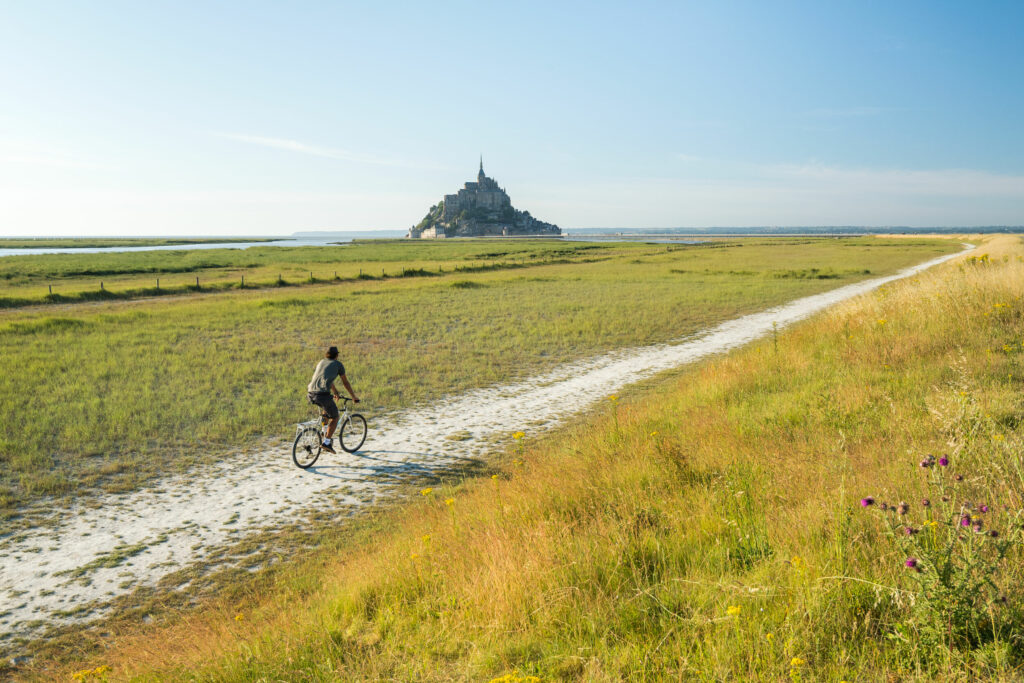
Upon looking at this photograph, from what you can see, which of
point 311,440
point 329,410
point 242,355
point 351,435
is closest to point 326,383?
point 329,410

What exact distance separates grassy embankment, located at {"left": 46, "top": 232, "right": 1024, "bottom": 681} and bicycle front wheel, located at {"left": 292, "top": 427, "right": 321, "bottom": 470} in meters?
3.29

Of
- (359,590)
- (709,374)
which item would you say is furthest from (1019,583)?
(709,374)

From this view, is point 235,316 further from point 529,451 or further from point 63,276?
point 63,276

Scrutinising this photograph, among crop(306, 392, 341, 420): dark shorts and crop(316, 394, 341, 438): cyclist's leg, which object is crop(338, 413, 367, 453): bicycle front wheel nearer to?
crop(316, 394, 341, 438): cyclist's leg

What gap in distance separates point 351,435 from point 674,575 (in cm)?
890

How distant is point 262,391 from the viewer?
16.1 metres

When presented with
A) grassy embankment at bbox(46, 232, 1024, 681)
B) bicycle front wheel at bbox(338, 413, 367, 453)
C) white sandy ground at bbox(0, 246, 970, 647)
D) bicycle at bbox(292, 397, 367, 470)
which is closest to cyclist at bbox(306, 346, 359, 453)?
bicycle at bbox(292, 397, 367, 470)

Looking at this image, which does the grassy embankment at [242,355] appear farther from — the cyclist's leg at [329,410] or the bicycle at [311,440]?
the cyclist's leg at [329,410]

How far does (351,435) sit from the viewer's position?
12078mm

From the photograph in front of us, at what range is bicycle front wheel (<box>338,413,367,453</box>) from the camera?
1156 centimetres

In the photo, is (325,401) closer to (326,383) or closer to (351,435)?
(326,383)

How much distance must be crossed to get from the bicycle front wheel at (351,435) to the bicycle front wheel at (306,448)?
1.70ft

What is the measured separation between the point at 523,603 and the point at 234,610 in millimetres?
3782

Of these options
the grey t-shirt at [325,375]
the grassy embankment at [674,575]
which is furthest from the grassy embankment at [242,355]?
the grassy embankment at [674,575]
